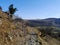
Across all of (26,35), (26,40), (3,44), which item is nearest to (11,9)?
(26,35)

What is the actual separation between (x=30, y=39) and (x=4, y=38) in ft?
10.8

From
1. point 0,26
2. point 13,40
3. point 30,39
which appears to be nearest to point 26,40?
point 30,39

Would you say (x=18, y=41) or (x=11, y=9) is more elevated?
(x=11, y=9)

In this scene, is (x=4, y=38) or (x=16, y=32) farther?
(x=16, y=32)

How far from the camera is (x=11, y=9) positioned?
25047 mm

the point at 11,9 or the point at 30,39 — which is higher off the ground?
the point at 11,9

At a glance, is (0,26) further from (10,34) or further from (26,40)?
(26,40)

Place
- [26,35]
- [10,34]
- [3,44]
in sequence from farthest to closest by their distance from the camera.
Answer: [26,35] < [10,34] < [3,44]

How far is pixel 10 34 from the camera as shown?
16.0m

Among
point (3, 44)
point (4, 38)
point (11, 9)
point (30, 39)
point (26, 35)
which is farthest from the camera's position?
point (11, 9)

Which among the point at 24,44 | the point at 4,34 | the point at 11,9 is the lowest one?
the point at 24,44

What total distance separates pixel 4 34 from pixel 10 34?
70 centimetres

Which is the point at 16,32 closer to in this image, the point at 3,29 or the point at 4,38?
the point at 3,29

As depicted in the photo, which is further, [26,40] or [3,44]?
[26,40]
